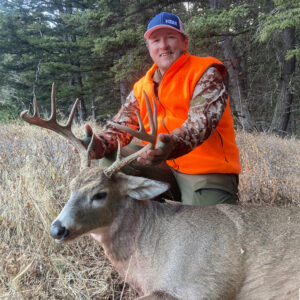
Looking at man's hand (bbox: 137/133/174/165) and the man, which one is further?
the man

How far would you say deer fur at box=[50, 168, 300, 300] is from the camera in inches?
86.4

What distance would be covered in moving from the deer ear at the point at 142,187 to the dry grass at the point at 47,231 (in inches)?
32.9

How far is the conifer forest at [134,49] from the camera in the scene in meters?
9.64

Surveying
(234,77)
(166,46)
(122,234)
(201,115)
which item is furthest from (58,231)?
(234,77)

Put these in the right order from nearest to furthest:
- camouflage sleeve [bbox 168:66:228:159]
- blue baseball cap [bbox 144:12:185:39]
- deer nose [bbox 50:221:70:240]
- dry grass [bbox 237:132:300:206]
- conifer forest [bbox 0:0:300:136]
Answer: deer nose [bbox 50:221:70:240]
camouflage sleeve [bbox 168:66:228:159]
blue baseball cap [bbox 144:12:185:39]
dry grass [bbox 237:132:300:206]
conifer forest [bbox 0:0:300:136]

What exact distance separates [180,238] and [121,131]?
1.80 meters

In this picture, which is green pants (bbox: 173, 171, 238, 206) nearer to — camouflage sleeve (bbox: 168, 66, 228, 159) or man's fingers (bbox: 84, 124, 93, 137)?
camouflage sleeve (bbox: 168, 66, 228, 159)

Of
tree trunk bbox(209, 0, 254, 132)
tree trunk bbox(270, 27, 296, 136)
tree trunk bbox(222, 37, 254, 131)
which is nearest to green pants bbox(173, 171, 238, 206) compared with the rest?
tree trunk bbox(209, 0, 254, 132)

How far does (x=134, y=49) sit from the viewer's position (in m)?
11.5

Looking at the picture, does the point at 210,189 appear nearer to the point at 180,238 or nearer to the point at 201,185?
the point at 201,185

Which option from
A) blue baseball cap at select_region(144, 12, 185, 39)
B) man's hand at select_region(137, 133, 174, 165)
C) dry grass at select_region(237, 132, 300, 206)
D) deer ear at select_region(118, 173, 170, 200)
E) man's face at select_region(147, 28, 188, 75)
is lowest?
dry grass at select_region(237, 132, 300, 206)

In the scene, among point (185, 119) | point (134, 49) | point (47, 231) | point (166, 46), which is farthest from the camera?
point (134, 49)

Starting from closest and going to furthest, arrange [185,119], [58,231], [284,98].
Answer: [58,231]
[185,119]
[284,98]

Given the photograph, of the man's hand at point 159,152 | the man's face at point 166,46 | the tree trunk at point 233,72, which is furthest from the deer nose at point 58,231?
the tree trunk at point 233,72
